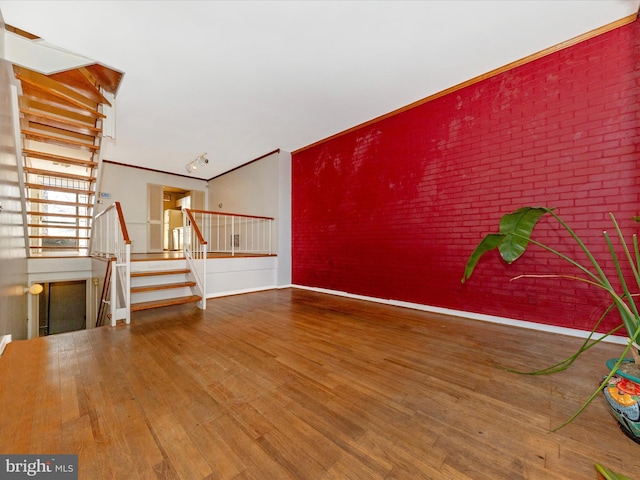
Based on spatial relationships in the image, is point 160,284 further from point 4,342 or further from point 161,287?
point 4,342

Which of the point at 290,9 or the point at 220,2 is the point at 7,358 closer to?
the point at 220,2

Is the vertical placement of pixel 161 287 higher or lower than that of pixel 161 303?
higher

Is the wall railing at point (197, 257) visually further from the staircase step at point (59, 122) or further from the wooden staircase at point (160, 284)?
the staircase step at point (59, 122)

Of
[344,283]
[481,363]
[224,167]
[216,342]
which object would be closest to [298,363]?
[216,342]

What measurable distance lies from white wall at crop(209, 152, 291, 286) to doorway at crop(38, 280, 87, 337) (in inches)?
214

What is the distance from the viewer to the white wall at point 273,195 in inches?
229

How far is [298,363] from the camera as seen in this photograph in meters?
2.14

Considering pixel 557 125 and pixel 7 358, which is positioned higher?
pixel 557 125

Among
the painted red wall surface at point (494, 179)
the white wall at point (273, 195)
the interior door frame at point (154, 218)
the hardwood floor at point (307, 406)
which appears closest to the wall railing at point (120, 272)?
the hardwood floor at point (307, 406)

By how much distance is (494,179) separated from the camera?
10.6 ft

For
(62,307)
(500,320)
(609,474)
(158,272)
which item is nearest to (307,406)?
(609,474)

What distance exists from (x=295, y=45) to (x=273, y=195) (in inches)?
135

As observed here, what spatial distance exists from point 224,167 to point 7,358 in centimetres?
586

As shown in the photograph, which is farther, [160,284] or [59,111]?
[160,284]
